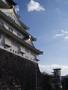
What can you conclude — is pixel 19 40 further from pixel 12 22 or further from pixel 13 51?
pixel 12 22

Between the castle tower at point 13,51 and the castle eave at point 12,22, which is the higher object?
the castle eave at point 12,22

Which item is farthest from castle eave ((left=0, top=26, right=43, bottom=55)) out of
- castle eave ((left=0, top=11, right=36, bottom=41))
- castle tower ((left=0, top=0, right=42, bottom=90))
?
castle eave ((left=0, top=11, right=36, bottom=41))

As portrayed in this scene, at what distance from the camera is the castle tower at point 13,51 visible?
85.7ft

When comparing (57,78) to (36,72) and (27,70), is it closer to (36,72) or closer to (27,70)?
(36,72)

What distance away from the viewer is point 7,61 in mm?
26672

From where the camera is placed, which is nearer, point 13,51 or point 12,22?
point 13,51

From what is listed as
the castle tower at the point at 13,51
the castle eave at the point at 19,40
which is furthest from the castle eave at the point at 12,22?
the castle eave at the point at 19,40

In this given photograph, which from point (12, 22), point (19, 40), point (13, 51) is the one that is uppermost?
point (12, 22)

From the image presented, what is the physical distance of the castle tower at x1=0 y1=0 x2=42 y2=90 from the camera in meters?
26.1

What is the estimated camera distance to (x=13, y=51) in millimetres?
34312

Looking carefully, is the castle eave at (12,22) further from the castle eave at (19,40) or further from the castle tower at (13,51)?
the castle eave at (19,40)

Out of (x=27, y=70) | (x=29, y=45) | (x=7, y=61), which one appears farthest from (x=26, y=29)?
(x=7, y=61)

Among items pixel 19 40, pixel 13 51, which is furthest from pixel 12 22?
pixel 13 51

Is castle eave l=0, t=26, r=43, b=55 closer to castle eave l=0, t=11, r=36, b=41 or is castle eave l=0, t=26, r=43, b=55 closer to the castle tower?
the castle tower
